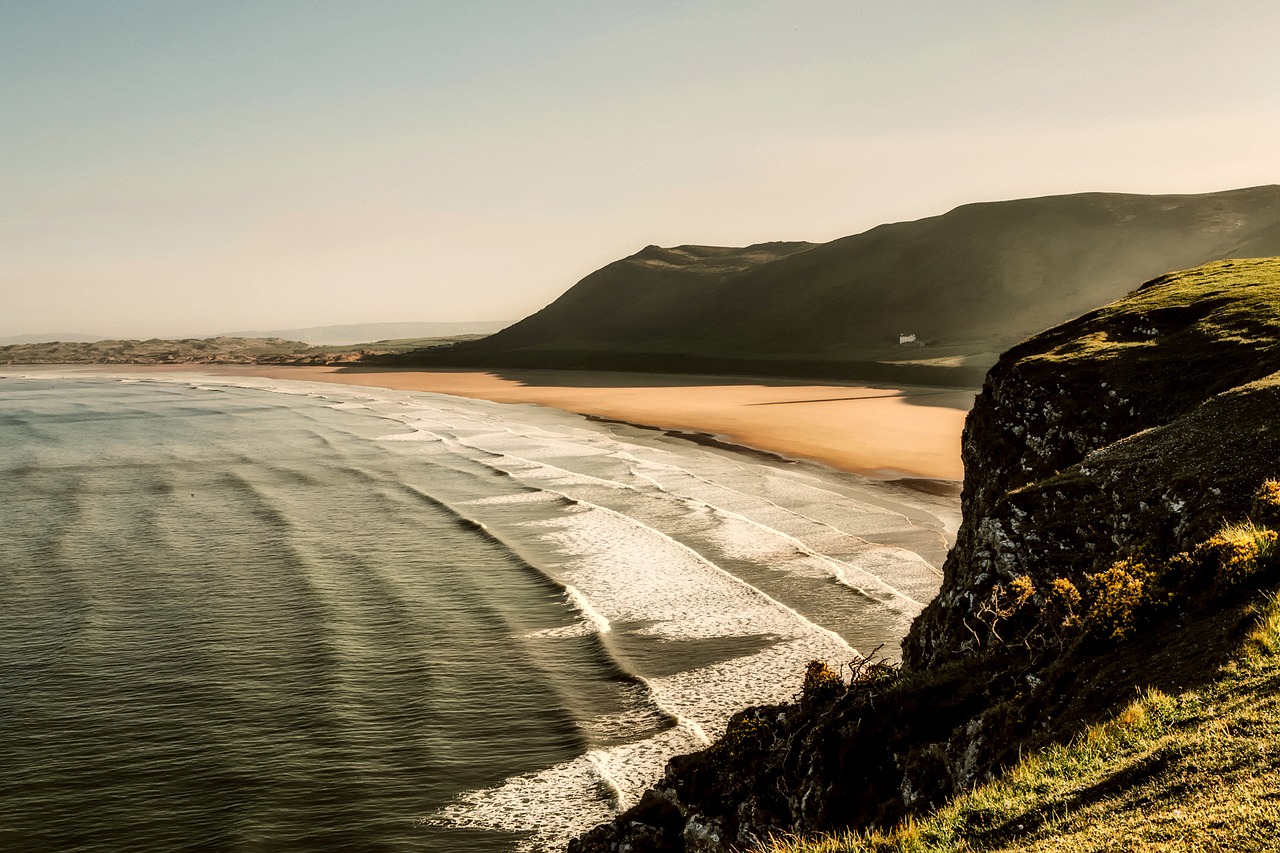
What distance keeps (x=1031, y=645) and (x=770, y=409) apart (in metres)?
53.9

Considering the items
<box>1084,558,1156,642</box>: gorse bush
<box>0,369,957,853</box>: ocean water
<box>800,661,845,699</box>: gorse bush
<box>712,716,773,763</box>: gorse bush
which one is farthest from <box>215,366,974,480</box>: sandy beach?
<box>1084,558,1156,642</box>: gorse bush

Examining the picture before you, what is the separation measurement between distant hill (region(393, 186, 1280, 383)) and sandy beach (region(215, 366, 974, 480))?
15377 mm

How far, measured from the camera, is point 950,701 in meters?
8.17

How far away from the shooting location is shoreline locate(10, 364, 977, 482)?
4147 centimetres

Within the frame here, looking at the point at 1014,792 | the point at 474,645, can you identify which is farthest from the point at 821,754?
the point at 474,645

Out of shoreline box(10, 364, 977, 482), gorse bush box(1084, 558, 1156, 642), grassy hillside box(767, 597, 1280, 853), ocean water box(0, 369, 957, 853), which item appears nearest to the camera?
grassy hillside box(767, 597, 1280, 853)

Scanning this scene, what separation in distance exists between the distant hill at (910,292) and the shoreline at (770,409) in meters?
14.7

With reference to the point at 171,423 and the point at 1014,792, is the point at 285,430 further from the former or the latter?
the point at 1014,792

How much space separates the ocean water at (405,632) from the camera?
12484 millimetres

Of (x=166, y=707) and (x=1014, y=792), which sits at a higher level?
(x=1014, y=792)

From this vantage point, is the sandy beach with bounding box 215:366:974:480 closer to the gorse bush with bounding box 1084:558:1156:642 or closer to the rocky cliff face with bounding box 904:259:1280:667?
the rocky cliff face with bounding box 904:259:1280:667

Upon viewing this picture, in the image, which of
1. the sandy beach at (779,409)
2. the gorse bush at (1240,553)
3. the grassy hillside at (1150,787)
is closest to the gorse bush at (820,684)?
the grassy hillside at (1150,787)

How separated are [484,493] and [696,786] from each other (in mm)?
25548

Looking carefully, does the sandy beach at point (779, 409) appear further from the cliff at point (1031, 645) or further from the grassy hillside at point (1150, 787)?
the grassy hillside at point (1150, 787)
